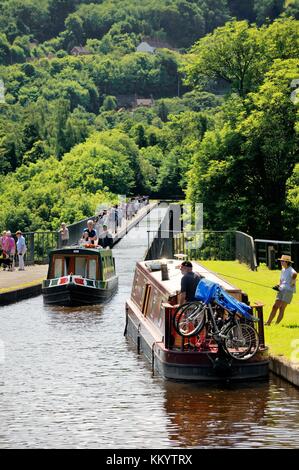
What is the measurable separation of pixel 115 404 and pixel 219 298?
2831 mm

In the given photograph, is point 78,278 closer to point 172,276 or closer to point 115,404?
point 172,276

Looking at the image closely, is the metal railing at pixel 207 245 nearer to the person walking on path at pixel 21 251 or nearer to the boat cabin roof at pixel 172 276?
the person walking on path at pixel 21 251

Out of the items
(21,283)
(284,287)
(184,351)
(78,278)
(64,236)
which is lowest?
(184,351)

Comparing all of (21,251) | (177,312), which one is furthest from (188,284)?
(21,251)

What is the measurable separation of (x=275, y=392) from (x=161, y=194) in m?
130

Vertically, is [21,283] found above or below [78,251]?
below

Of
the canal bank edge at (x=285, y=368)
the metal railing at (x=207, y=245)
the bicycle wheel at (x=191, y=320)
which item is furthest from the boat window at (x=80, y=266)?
the canal bank edge at (x=285, y=368)

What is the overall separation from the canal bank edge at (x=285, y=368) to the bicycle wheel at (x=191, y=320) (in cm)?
161

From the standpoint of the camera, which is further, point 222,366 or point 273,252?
point 273,252

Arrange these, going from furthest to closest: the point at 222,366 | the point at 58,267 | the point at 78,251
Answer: the point at 78,251, the point at 58,267, the point at 222,366

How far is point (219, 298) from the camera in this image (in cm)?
2127

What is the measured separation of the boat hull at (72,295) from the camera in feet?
115

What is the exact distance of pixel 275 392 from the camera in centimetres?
2025

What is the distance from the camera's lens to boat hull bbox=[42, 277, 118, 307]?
35.0 m
